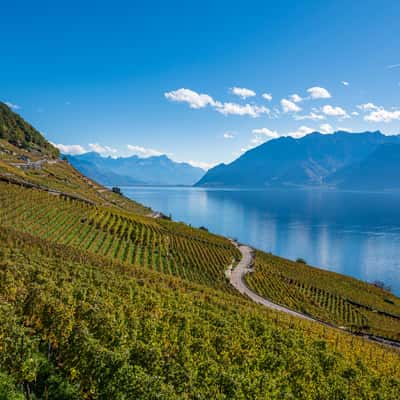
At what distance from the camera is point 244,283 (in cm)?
6988

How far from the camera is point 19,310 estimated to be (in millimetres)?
21656

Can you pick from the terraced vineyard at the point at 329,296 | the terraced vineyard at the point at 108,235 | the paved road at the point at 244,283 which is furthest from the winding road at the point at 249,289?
the terraced vineyard at the point at 108,235

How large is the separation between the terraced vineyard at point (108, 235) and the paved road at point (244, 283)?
302 cm

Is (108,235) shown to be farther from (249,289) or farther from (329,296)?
(329,296)

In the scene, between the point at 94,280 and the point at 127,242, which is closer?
the point at 94,280

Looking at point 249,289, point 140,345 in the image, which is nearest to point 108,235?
point 249,289

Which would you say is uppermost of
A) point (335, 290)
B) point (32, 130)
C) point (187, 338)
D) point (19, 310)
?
point (32, 130)

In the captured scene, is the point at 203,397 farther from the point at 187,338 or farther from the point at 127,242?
the point at 127,242

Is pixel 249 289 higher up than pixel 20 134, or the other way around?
pixel 20 134

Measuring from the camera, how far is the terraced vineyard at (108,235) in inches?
2387

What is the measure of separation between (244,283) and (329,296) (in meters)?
25.1

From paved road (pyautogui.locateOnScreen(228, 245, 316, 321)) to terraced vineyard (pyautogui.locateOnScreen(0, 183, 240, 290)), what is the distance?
3.02 metres

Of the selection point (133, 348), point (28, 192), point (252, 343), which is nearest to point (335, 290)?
point (252, 343)

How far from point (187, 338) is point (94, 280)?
16.7 m
